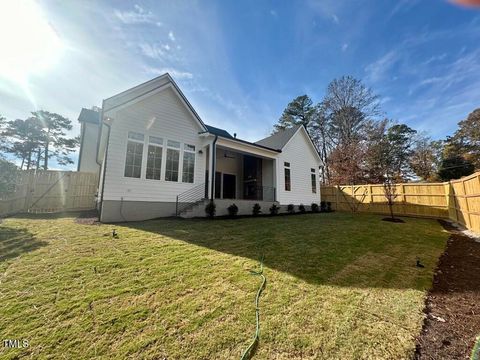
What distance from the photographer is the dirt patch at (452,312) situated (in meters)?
2.12

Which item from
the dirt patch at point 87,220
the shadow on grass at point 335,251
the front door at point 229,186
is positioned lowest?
the shadow on grass at point 335,251

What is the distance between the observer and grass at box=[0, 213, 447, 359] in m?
2.13

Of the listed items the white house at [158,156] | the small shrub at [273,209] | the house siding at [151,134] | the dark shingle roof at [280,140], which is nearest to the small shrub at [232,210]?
the white house at [158,156]

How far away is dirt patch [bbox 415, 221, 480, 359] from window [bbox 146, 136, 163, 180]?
9.44m

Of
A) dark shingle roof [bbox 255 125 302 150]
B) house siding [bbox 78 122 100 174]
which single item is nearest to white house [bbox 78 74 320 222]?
dark shingle roof [bbox 255 125 302 150]

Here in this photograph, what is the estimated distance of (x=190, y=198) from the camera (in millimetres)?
10289

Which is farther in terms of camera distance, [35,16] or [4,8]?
[35,16]

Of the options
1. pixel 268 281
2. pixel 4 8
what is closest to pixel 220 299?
pixel 268 281

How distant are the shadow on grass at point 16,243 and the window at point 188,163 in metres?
5.75

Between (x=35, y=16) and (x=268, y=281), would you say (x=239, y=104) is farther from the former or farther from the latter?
(x=268, y=281)

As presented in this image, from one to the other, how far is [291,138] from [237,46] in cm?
782

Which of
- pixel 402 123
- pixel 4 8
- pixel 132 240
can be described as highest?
pixel 402 123

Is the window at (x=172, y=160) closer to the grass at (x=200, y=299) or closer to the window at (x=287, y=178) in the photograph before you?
the grass at (x=200, y=299)

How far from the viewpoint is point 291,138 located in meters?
15.6
